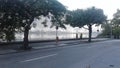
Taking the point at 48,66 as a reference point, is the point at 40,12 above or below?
above

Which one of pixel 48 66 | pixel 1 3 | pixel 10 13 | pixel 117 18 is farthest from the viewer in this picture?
pixel 117 18

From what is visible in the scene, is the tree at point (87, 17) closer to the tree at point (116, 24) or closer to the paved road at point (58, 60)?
the paved road at point (58, 60)

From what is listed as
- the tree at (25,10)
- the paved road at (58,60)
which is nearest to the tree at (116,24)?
the tree at (25,10)

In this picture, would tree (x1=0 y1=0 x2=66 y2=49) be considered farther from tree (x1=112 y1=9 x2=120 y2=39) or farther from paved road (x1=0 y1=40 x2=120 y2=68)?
tree (x1=112 y1=9 x2=120 y2=39)

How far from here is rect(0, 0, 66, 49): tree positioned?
75.6 ft

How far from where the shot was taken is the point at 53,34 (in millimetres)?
44094

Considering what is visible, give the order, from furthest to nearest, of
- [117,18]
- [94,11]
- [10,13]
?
[117,18] < [94,11] < [10,13]

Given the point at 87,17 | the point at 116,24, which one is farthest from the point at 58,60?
the point at 116,24

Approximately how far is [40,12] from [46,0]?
1417 millimetres

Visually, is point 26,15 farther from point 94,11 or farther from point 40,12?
point 94,11

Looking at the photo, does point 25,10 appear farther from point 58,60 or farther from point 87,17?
point 87,17

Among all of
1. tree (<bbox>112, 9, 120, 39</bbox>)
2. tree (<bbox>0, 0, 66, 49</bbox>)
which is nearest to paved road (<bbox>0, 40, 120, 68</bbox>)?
tree (<bbox>0, 0, 66, 49</bbox>)

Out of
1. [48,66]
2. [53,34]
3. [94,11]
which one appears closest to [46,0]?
[48,66]

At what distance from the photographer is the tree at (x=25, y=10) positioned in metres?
23.0
